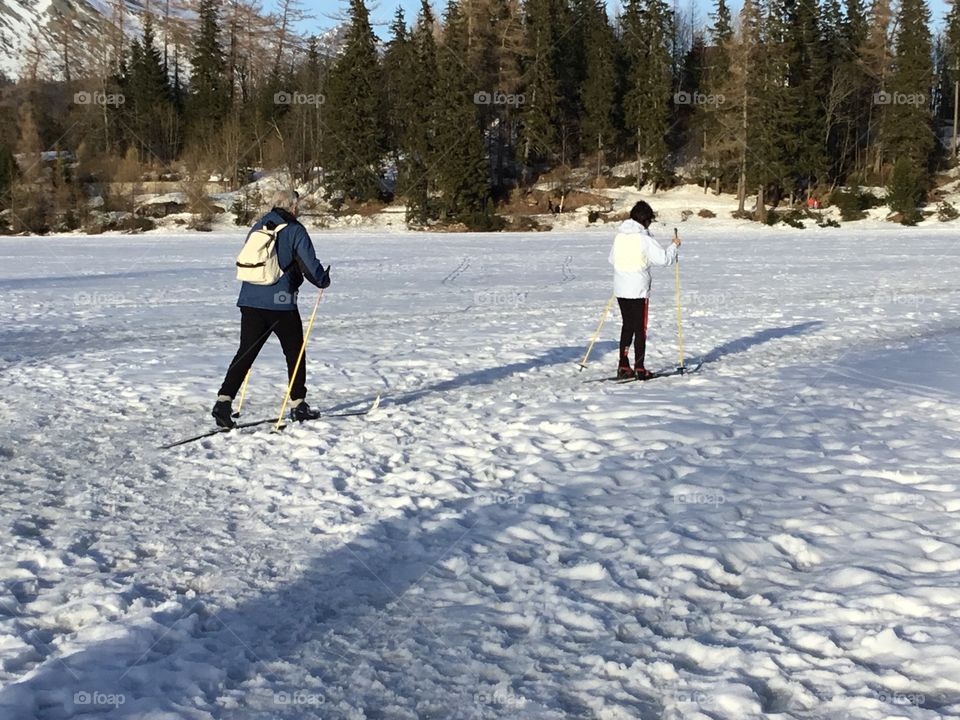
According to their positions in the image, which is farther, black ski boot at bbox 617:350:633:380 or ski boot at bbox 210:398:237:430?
black ski boot at bbox 617:350:633:380

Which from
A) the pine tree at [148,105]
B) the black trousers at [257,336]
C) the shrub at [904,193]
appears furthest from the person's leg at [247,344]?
the pine tree at [148,105]

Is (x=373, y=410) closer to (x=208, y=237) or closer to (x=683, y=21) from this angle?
(x=208, y=237)

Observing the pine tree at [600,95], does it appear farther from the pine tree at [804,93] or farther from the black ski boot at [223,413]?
the black ski boot at [223,413]

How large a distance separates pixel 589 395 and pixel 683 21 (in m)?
83.2

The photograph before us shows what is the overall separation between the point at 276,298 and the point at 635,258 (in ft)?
12.9

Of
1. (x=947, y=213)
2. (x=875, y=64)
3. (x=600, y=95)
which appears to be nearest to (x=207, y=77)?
(x=600, y=95)

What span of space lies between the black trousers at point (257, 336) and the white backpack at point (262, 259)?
29 cm

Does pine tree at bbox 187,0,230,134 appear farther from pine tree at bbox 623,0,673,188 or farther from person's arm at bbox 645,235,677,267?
person's arm at bbox 645,235,677,267

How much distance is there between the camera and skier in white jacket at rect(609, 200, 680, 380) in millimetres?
9258

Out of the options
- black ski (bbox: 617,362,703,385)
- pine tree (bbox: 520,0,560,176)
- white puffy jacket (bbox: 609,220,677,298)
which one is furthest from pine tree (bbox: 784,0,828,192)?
white puffy jacket (bbox: 609,220,677,298)

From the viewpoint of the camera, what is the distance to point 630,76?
5897 cm

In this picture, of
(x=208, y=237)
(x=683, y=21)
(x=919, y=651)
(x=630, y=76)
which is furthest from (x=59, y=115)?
(x=919, y=651)

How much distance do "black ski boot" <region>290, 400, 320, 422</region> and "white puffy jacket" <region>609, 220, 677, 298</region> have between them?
355 cm

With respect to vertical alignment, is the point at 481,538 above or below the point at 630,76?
below
